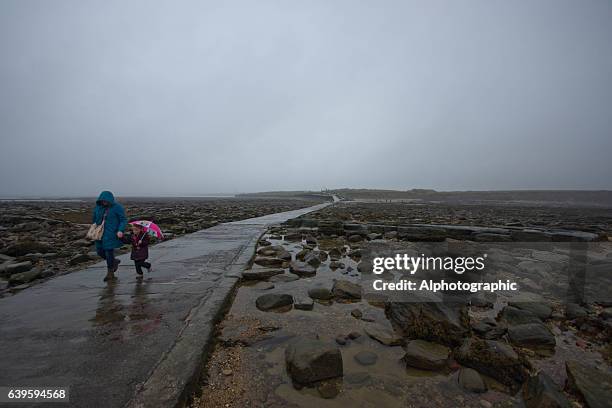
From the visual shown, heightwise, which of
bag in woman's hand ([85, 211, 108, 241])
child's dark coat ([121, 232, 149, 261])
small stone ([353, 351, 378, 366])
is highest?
bag in woman's hand ([85, 211, 108, 241])

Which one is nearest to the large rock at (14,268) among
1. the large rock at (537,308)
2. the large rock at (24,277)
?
the large rock at (24,277)

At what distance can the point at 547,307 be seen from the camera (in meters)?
4.42

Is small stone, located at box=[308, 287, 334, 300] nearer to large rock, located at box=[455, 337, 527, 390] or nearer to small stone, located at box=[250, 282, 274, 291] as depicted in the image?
small stone, located at box=[250, 282, 274, 291]

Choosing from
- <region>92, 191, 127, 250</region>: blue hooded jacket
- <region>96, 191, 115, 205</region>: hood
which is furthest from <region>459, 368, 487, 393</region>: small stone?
<region>96, 191, 115, 205</region>: hood

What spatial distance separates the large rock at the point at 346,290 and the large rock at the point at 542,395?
106 inches

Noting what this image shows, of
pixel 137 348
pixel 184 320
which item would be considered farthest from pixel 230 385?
pixel 184 320

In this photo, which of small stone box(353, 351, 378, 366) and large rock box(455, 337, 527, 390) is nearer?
large rock box(455, 337, 527, 390)

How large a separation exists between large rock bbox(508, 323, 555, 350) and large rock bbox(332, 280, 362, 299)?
226cm

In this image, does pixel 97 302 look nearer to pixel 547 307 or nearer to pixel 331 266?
pixel 331 266

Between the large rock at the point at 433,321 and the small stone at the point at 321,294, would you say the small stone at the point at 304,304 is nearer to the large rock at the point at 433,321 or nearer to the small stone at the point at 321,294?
the small stone at the point at 321,294

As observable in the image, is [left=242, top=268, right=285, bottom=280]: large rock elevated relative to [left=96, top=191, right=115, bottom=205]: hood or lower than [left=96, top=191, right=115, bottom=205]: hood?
lower

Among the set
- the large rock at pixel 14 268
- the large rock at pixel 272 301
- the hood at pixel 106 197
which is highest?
the hood at pixel 106 197

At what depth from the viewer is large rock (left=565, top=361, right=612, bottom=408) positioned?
235 cm

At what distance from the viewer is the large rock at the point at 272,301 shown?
4.49 meters
